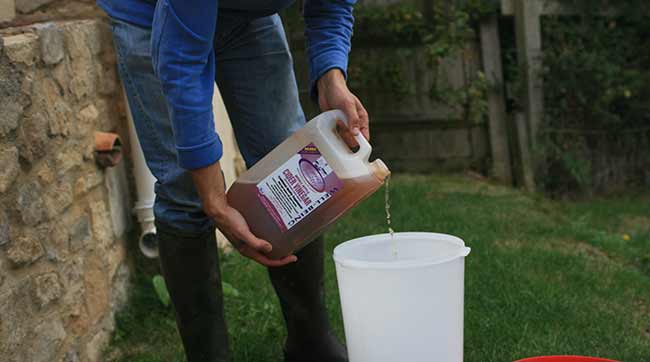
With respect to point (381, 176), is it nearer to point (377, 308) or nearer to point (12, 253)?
point (377, 308)

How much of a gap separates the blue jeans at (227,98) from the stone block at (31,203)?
12.7 inches

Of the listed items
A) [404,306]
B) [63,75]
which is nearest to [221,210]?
[404,306]

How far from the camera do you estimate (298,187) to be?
1689 millimetres

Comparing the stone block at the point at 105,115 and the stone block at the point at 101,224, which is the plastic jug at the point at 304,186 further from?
the stone block at the point at 105,115

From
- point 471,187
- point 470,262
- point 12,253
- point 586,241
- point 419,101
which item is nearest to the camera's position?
point 12,253

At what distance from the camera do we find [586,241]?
3.62 metres

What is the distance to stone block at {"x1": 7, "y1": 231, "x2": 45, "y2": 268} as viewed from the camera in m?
1.82

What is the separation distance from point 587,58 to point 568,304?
2607 mm

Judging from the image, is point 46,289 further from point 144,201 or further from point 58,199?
point 144,201

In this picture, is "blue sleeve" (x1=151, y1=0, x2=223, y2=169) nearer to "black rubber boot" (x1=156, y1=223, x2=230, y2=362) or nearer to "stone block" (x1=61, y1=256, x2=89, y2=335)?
"black rubber boot" (x1=156, y1=223, x2=230, y2=362)

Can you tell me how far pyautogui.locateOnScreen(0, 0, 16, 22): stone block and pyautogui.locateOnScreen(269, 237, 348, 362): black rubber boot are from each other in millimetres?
1077

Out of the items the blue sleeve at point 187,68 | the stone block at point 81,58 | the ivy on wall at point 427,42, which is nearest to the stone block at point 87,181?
the stone block at point 81,58

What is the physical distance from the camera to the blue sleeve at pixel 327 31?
185 cm

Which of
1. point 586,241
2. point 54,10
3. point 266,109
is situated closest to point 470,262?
point 586,241
